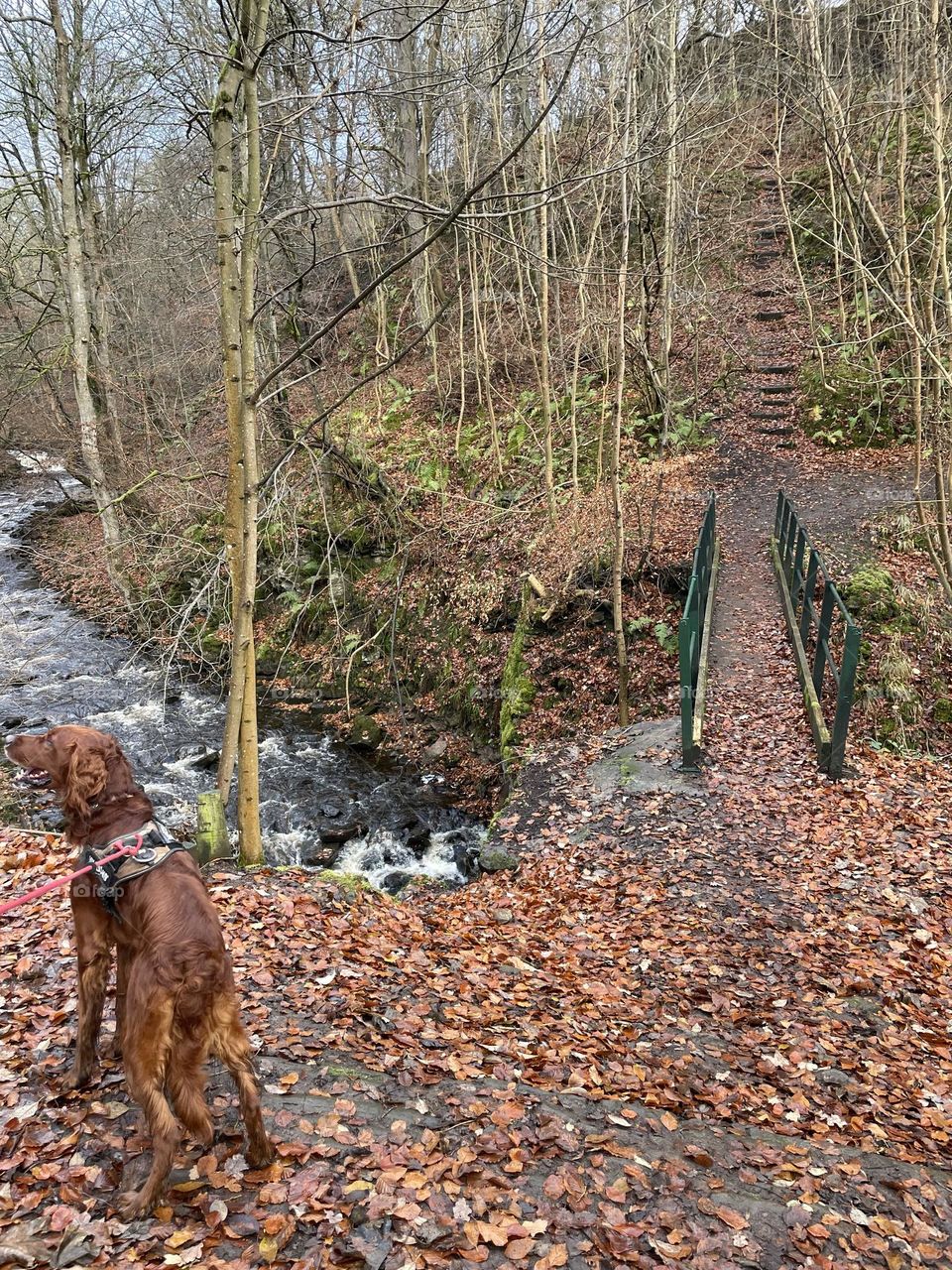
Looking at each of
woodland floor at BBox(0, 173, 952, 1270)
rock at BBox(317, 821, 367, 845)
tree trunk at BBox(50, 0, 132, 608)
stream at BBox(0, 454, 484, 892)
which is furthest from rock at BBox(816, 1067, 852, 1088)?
tree trunk at BBox(50, 0, 132, 608)

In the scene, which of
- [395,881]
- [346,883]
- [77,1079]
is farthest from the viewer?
[395,881]

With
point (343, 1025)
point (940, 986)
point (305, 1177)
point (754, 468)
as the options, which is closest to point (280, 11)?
point (343, 1025)

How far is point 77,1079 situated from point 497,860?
5253mm

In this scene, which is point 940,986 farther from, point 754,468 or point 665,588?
point 754,468

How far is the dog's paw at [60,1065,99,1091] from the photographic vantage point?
3.38 metres

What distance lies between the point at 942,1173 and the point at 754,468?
15.7 metres

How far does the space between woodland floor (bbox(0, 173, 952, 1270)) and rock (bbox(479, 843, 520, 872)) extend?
0.44 ft

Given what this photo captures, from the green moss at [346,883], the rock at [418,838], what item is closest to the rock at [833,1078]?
the green moss at [346,883]

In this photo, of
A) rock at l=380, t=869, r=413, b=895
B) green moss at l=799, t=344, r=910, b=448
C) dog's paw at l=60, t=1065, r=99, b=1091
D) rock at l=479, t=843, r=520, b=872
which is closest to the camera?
dog's paw at l=60, t=1065, r=99, b=1091

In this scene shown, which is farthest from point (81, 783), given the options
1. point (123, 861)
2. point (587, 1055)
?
point (587, 1055)

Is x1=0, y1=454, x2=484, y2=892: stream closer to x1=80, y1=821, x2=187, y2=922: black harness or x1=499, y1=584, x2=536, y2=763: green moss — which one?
x1=499, y1=584, x2=536, y2=763: green moss

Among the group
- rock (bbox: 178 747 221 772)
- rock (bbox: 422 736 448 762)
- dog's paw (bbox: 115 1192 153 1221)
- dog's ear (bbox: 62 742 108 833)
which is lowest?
rock (bbox: 422 736 448 762)

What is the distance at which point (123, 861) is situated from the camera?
3.12 metres

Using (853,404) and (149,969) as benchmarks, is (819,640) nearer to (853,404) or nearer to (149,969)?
(149,969)
